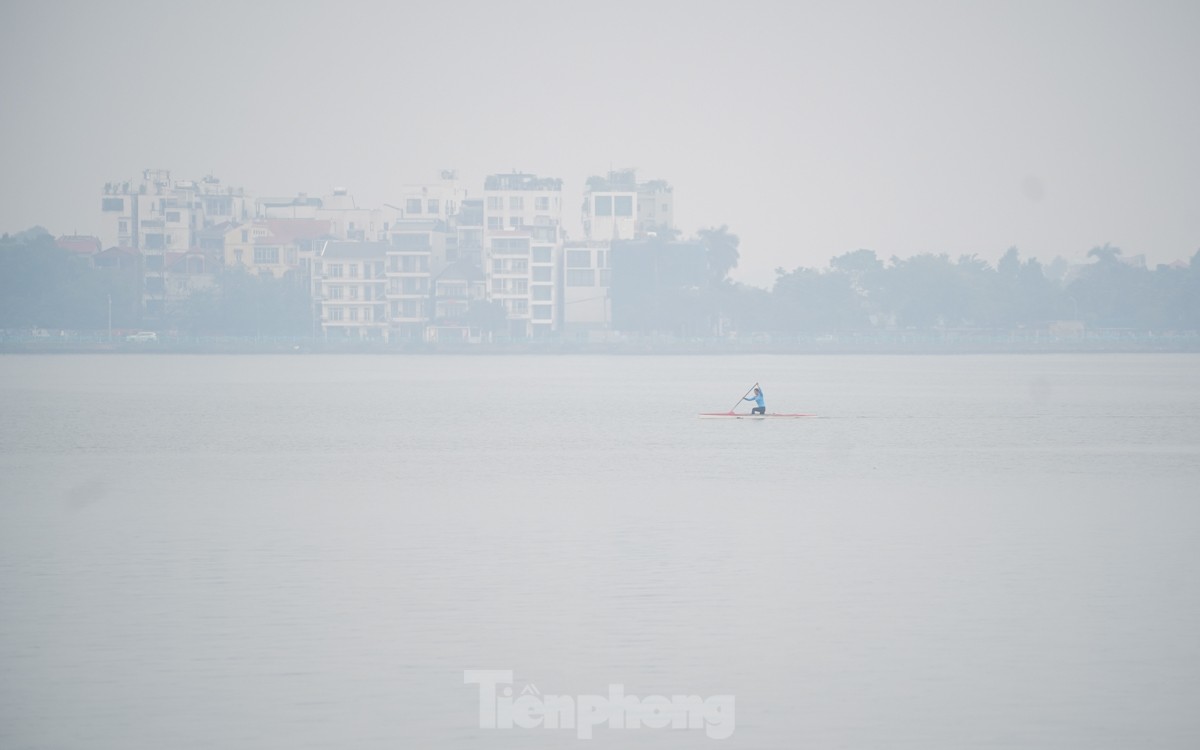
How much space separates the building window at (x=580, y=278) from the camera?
13712 centimetres

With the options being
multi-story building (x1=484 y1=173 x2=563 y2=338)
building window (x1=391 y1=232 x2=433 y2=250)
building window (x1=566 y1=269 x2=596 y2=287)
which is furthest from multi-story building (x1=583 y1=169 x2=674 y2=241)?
building window (x1=391 y1=232 x2=433 y2=250)

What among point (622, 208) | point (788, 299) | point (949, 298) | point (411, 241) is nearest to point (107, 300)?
point (411, 241)

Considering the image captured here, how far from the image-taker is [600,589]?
19.4 meters

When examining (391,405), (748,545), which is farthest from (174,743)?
(391,405)

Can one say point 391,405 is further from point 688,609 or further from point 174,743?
point 174,743

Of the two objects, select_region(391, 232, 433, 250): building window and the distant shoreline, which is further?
select_region(391, 232, 433, 250): building window

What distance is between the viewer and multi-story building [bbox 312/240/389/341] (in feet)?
456

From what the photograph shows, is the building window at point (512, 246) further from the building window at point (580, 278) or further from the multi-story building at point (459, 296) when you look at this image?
the building window at point (580, 278)

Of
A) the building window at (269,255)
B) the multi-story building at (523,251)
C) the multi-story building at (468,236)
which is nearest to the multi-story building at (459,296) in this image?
the multi-story building at (523,251)

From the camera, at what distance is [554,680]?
48.4 feet

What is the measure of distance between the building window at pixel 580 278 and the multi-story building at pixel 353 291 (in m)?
15.4

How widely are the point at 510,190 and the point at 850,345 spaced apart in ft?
109

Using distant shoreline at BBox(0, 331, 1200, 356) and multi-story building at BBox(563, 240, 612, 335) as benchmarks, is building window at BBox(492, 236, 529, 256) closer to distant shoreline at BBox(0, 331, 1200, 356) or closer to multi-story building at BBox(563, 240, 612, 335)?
multi-story building at BBox(563, 240, 612, 335)

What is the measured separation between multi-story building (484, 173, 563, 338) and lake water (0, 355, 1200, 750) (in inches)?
3555
